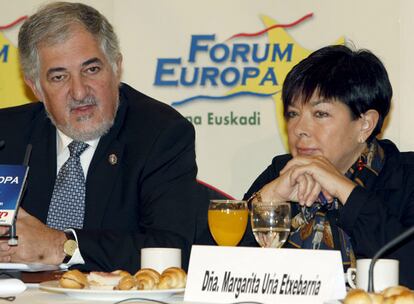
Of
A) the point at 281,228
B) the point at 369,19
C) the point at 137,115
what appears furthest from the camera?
the point at 369,19

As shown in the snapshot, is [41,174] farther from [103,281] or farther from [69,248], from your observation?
[103,281]

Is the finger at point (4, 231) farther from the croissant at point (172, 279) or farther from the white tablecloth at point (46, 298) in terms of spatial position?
the croissant at point (172, 279)

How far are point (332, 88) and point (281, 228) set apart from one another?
3.04 feet

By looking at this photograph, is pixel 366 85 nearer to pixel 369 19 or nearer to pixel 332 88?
pixel 332 88

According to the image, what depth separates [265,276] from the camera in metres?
1.75

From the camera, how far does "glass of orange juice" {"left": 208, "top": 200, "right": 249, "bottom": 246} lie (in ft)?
7.18

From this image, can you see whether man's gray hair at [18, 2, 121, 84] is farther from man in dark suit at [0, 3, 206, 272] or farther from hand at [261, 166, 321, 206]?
hand at [261, 166, 321, 206]

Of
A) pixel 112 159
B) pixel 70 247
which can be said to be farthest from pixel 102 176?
pixel 70 247

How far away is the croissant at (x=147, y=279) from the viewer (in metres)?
1.87

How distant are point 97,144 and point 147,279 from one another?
4.34ft

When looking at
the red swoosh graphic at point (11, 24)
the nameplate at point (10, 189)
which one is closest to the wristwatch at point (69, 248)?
the nameplate at point (10, 189)

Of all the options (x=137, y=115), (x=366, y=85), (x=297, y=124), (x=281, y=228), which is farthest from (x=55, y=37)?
(x=281, y=228)

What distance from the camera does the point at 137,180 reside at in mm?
2998

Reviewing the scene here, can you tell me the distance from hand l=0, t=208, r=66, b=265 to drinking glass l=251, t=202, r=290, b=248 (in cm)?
78
